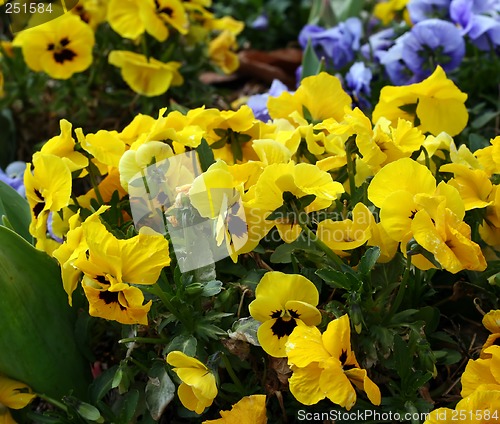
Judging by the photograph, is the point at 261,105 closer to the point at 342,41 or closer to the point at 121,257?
the point at 342,41

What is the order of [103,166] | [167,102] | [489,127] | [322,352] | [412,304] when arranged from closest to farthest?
[322,352], [412,304], [103,166], [489,127], [167,102]

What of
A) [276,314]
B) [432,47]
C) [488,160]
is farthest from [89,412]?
[432,47]

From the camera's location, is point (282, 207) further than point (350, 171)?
No

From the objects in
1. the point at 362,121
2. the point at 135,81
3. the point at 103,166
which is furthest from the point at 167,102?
the point at 362,121

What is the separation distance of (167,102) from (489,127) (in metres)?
0.71

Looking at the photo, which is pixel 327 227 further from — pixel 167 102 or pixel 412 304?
pixel 167 102

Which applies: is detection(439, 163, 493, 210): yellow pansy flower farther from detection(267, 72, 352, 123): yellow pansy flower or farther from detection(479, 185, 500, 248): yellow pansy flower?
detection(267, 72, 352, 123): yellow pansy flower

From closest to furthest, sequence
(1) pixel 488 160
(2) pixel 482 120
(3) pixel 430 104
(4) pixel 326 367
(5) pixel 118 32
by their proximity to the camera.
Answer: (4) pixel 326 367, (1) pixel 488 160, (3) pixel 430 104, (2) pixel 482 120, (5) pixel 118 32

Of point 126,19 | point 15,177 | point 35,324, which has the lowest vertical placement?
point 15,177

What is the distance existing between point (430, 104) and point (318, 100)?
163 millimetres

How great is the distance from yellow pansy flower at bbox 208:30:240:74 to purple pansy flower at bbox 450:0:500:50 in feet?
1.78

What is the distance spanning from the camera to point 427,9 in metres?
1.53

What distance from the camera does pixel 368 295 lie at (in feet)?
2.64

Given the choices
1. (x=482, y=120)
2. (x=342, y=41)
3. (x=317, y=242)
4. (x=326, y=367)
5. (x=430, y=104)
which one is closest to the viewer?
(x=326, y=367)
